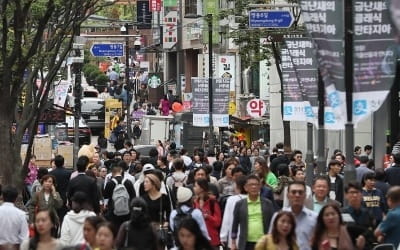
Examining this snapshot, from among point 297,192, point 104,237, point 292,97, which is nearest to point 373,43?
point 297,192

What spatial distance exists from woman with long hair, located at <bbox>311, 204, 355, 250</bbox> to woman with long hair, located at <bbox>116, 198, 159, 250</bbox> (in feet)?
5.55

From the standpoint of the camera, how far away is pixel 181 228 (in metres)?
11.0

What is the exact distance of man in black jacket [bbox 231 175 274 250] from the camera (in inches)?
526

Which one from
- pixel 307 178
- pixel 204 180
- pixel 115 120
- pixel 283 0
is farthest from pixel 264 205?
pixel 115 120

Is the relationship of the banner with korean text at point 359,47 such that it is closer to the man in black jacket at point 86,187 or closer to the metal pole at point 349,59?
the metal pole at point 349,59

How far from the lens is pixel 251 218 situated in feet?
44.1

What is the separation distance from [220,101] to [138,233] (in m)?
23.8

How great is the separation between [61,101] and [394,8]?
1023 inches

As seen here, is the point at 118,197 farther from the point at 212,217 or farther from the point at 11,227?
the point at 11,227

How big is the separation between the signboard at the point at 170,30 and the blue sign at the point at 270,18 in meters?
41.3

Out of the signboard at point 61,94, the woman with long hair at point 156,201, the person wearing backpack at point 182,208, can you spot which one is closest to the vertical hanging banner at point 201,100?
the signboard at point 61,94

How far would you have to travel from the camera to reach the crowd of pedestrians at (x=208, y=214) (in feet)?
37.0

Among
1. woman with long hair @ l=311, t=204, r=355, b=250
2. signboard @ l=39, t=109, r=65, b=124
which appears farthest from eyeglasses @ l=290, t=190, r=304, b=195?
signboard @ l=39, t=109, r=65, b=124

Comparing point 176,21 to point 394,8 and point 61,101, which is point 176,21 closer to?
point 61,101
